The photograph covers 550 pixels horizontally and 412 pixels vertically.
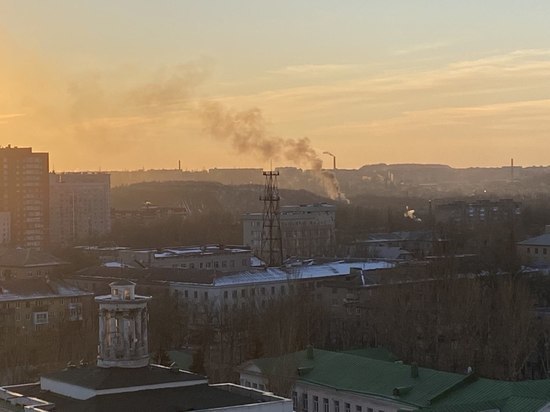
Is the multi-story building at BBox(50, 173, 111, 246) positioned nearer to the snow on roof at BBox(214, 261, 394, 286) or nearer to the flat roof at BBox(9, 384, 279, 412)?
the snow on roof at BBox(214, 261, 394, 286)

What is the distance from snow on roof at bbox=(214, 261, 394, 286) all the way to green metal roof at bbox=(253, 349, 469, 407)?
19.7 meters

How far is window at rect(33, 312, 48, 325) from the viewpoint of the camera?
136 ft

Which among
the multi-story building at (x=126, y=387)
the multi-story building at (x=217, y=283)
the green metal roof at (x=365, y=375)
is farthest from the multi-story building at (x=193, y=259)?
the multi-story building at (x=126, y=387)

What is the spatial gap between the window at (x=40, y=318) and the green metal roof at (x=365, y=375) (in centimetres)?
1565

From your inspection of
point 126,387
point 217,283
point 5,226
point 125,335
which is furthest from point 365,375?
point 5,226

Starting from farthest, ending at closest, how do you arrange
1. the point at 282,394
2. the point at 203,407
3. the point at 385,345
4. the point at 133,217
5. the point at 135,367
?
the point at 133,217, the point at 385,345, the point at 282,394, the point at 135,367, the point at 203,407

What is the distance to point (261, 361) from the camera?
27594 millimetres

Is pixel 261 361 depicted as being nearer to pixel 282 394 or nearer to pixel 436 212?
pixel 282 394

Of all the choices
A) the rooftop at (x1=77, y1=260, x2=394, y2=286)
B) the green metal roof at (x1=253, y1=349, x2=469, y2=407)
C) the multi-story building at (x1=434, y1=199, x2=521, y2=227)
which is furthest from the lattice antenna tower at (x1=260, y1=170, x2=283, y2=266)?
the multi-story building at (x1=434, y1=199, x2=521, y2=227)

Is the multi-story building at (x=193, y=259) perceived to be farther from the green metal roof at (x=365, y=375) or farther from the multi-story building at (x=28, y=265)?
the green metal roof at (x=365, y=375)

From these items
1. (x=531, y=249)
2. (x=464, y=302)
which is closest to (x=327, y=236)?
(x=531, y=249)

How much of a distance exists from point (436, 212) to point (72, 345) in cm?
7340

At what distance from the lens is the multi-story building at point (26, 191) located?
81.2 m

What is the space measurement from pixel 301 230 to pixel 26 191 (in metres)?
20.5
